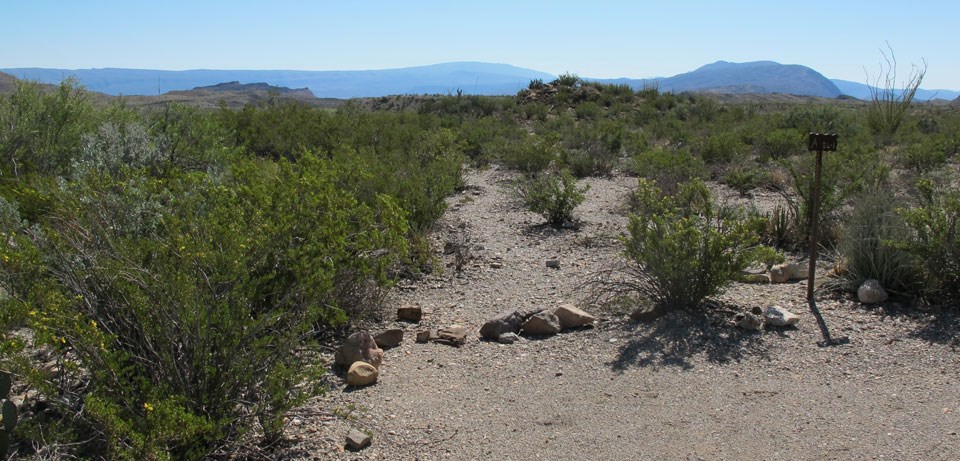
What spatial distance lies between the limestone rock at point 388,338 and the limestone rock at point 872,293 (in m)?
3.76

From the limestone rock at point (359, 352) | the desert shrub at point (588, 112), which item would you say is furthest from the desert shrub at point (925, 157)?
the desert shrub at point (588, 112)

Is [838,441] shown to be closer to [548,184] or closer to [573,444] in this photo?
[573,444]

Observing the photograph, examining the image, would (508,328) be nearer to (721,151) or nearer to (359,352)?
(359,352)

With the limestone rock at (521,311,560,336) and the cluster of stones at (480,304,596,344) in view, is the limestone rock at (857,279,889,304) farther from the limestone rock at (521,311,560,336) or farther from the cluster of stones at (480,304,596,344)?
the limestone rock at (521,311,560,336)

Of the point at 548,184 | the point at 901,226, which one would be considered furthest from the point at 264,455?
the point at 548,184

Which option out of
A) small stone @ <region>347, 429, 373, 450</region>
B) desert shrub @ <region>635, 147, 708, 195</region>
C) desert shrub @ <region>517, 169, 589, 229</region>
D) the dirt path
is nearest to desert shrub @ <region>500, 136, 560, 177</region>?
desert shrub @ <region>635, 147, 708, 195</region>

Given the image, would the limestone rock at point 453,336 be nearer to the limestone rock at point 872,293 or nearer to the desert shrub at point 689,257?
the desert shrub at point 689,257

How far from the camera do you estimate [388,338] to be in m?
5.81

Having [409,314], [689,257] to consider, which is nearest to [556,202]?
[409,314]

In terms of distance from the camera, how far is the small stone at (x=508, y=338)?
5.85 m

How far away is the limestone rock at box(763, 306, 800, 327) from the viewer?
5.81 meters

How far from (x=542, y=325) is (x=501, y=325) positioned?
1.05ft

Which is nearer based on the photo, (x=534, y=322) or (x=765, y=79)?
(x=534, y=322)

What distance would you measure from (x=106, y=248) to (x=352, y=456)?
1.86m
